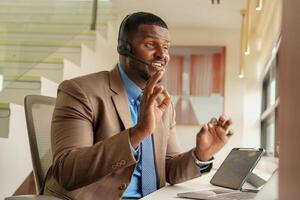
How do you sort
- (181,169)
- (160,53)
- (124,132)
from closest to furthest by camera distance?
(124,132) < (160,53) < (181,169)

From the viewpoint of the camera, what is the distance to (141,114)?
125 cm

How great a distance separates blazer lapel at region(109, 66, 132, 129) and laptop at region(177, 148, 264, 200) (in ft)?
1.04

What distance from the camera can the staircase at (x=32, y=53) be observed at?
7.45 ft

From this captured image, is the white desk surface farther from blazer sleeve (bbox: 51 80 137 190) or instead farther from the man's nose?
the man's nose

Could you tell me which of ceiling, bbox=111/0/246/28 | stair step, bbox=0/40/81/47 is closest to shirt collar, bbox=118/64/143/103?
stair step, bbox=0/40/81/47

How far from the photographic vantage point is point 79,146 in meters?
1.33

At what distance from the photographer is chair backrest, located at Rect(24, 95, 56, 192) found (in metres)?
1.55

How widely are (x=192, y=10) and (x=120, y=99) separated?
3944mm

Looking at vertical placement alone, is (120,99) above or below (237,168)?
above

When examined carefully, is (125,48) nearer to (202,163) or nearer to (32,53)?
(202,163)

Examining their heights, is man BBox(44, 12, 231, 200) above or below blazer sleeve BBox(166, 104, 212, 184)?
above

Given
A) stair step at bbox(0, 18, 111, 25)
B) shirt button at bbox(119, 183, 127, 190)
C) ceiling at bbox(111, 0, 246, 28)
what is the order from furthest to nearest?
ceiling at bbox(111, 0, 246, 28) < stair step at bbox(0, 18, 111, 25) < shirt button at bbox(119, 183, 127, 190)

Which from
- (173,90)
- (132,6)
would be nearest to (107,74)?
(132,6)

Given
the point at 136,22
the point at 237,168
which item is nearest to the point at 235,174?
the point at 237,168
